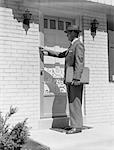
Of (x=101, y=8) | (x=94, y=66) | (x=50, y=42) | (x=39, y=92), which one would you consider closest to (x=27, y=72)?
(x=39, y=92)

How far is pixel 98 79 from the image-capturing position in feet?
21.0

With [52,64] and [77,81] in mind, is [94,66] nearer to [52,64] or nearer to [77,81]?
[52,64]

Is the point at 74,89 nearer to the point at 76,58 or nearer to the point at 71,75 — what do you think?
the point at 71,75

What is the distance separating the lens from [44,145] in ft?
14.1

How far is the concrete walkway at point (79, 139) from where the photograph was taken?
168 inches

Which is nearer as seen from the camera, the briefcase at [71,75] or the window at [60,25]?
the briefcase at [71,75]

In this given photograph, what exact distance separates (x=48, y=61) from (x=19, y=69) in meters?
0.78

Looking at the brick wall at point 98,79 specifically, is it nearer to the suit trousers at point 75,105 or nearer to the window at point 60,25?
the window at point 60,25

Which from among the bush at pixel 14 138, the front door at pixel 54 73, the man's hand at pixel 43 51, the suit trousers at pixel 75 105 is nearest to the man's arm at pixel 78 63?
the suit trousers at pixel 75 105

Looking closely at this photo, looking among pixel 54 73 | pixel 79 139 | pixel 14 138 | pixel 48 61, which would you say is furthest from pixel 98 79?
pixel 14 138

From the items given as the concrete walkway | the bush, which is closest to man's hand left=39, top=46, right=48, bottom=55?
the concrete walkway

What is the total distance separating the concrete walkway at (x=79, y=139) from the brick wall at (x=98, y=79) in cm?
83

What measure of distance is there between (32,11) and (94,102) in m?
2.46

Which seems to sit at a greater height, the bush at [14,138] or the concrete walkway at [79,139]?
the bush at [14,138]
